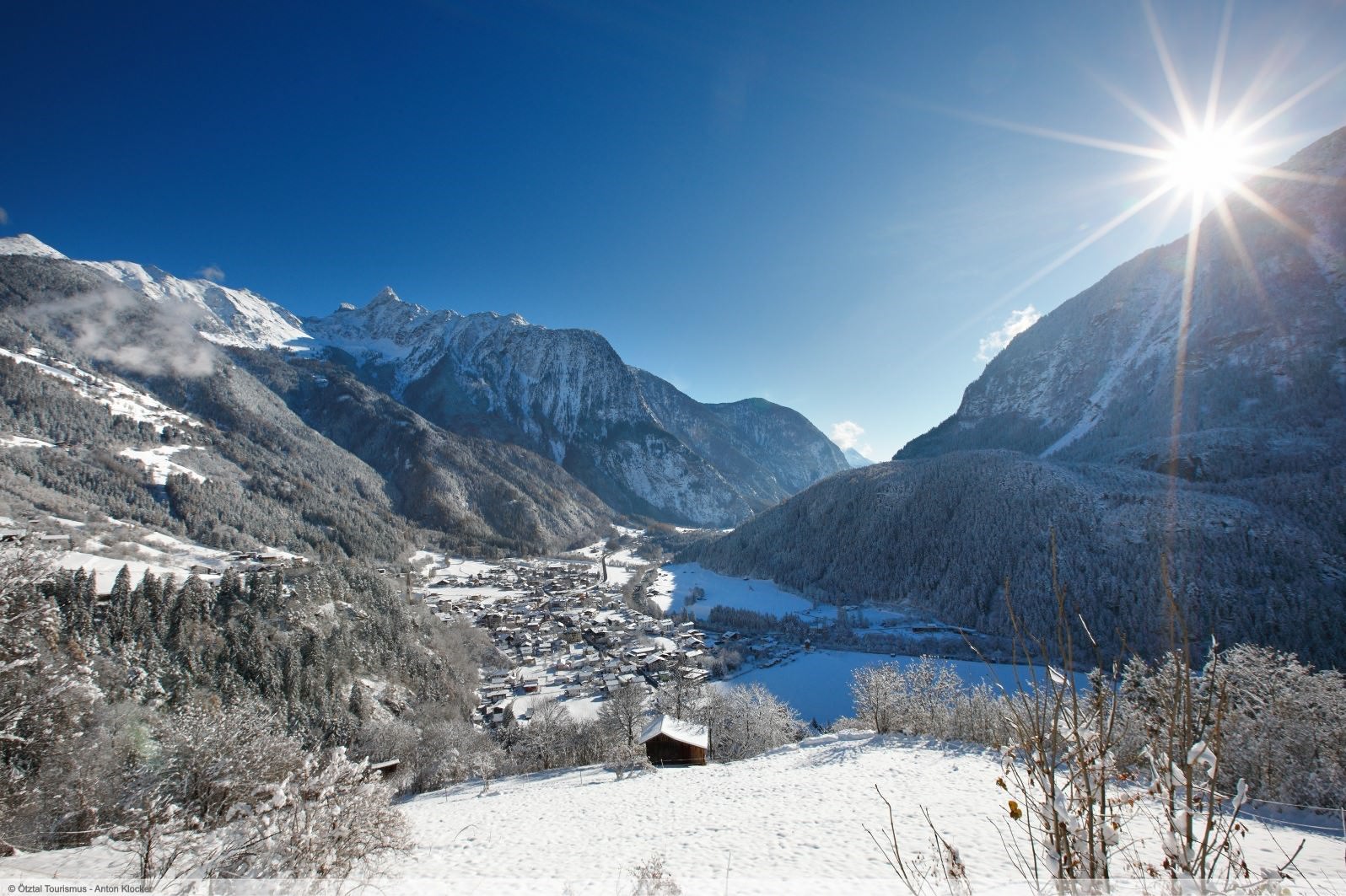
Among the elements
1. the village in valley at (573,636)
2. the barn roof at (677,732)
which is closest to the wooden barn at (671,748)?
the barn roof at (677,732)

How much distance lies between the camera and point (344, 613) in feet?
180

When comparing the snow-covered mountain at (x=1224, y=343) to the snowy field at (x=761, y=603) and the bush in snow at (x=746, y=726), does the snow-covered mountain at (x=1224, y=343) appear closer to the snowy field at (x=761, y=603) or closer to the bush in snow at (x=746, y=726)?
the snowy field at (x=761, y=603)

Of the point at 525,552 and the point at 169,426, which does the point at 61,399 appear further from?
the point at 525,552

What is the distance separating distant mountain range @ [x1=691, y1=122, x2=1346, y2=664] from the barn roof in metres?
34.2

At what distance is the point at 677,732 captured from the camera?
29.9m

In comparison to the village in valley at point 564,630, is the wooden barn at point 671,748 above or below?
above

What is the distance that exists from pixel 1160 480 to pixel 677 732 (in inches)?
4089

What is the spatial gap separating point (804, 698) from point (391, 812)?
2050 inches

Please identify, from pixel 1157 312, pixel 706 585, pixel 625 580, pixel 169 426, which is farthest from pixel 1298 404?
pixel 169 426

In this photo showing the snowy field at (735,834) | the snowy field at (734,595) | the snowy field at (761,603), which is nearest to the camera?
the snowy field at (735,834)

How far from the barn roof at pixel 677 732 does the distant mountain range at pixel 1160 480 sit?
34.2 m

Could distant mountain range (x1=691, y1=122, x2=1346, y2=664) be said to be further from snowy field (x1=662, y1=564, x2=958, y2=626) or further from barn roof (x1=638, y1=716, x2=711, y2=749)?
barn roof (x1=638, y1=716, x2=711, y2=749)

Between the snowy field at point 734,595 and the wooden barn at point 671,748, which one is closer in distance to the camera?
the wooden barn at point 671,748

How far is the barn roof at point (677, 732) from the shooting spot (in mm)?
29344
